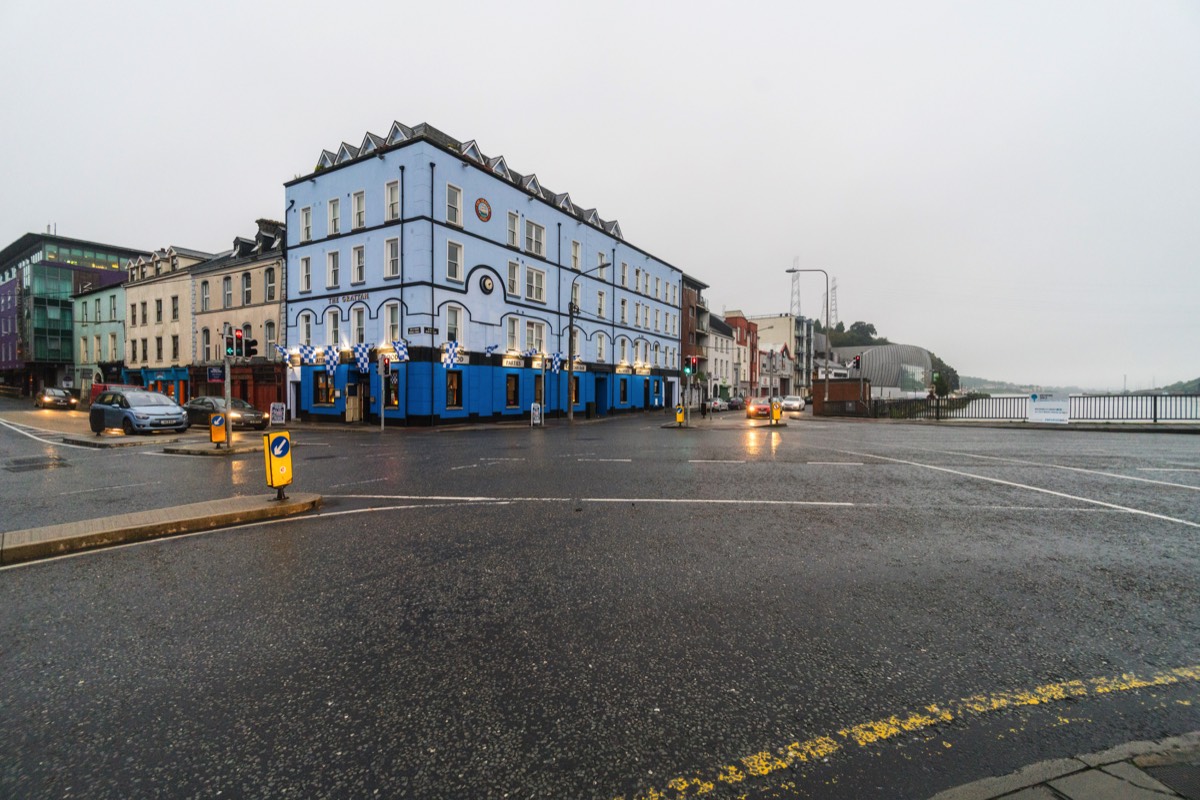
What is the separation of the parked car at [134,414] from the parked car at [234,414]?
312 centimetres

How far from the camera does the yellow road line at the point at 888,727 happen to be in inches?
84.8

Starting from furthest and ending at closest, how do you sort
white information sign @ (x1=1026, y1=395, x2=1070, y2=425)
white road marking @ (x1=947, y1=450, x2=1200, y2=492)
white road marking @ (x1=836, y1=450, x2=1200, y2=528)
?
1. white information sign @ (x1=1026, y1=395, x2=1070, y2=425)
2. white road marking @ (x1=947, y1=450, x2=1200, y2=492)
3. white road marking @ (x1=836, y1=450, x2=1200, y2=528)

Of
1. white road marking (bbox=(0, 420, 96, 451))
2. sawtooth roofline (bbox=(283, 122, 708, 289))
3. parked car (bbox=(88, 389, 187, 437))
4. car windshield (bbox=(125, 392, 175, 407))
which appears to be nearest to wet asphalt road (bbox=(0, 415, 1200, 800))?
white road marking (bbox=(0, 420, 96, 451))

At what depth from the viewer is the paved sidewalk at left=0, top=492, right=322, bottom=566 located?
5.38m

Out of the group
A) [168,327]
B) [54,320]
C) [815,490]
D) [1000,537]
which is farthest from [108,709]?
[54,320]

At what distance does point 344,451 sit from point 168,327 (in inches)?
1320

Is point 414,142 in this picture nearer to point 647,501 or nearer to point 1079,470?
point 647,501

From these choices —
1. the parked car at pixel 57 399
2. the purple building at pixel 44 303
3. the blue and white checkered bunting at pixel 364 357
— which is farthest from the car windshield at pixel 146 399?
the purple building at pixel 44 303

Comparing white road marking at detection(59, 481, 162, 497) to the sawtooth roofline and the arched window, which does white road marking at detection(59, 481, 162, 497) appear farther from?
the arched window

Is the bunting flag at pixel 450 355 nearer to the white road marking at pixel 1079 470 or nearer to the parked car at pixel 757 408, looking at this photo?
the parked car at pixel 757 408

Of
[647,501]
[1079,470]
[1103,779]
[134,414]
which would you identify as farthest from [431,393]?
[1103,779]

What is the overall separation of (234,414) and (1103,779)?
2793 cm

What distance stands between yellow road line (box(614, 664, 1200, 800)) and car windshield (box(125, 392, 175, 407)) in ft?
80.1

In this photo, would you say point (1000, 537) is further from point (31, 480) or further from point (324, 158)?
point (324, 158)
